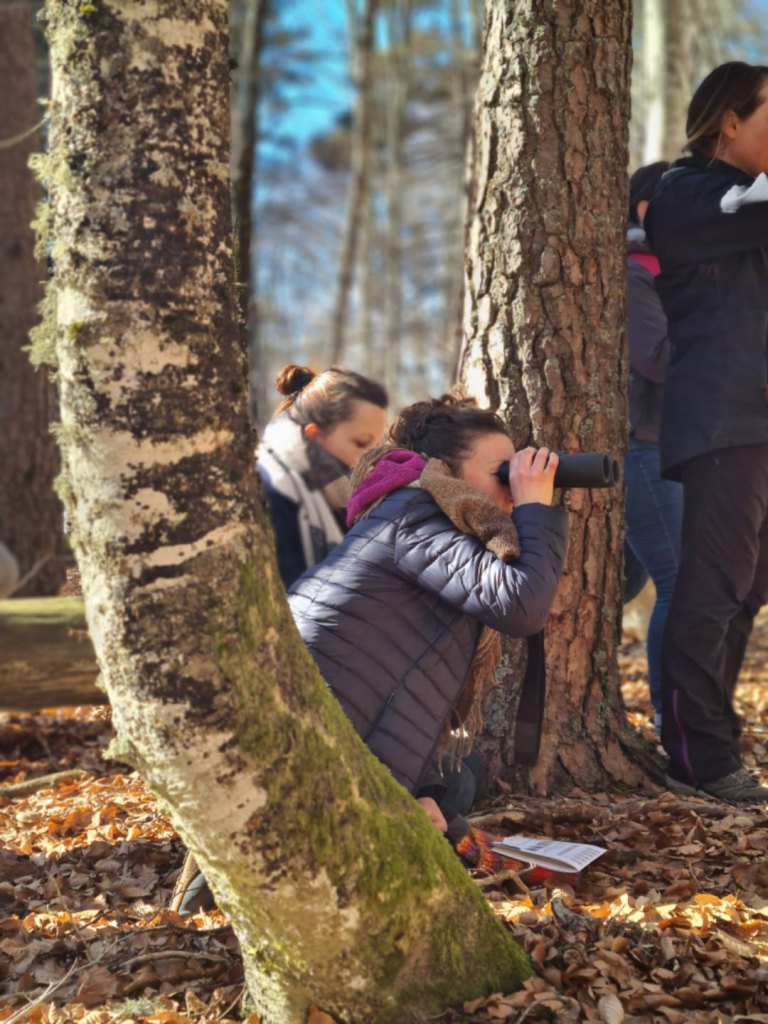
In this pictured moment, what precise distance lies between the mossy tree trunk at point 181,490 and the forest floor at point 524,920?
41cm

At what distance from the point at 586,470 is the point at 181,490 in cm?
128

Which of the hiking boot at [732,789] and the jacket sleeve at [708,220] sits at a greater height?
the jacket sleeve at [708,220]

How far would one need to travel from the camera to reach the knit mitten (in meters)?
2.77

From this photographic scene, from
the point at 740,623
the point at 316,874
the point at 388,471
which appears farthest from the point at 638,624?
the point at 316,874

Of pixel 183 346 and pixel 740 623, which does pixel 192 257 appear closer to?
pixel 183 346

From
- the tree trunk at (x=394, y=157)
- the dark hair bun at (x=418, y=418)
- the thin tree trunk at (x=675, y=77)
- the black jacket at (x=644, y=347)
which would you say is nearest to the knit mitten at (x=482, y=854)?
the dark hair bun at (x=418, y=418)

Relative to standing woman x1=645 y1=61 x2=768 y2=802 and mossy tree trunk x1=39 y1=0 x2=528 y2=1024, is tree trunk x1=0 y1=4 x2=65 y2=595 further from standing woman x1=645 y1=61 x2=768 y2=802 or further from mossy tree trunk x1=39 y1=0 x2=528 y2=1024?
mossy tree trunk x1=39 y1=0 x2=528 y2=1024

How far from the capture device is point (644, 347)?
3.83 meters

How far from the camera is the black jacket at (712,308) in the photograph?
3.28 m

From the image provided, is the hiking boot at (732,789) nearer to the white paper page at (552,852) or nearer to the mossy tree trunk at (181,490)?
the white paper page at (552,852)

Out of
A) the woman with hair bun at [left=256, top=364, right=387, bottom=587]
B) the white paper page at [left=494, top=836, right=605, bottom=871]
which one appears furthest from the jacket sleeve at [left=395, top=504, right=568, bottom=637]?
the woman with hair bun at [left=256, top=364, right=387, bottom=587]

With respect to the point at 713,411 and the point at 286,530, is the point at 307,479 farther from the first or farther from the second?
the point at 713,411

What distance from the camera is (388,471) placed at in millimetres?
2732

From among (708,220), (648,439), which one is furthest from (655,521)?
(708,220)
